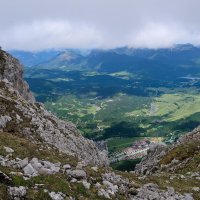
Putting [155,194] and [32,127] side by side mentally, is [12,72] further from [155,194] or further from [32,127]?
[155,194]

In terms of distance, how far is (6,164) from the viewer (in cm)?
3553

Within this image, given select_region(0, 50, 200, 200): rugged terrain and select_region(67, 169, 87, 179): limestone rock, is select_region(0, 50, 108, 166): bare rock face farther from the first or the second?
select_region(67, 169, 87, 179): limestone rock

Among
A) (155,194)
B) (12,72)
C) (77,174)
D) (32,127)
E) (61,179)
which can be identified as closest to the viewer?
(61,179)

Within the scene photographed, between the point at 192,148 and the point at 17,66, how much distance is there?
52.5 m

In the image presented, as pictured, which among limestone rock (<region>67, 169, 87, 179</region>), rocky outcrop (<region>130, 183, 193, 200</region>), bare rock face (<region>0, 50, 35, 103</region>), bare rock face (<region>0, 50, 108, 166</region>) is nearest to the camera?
limestone rock (<region>67, 169, 87, 179</region>)

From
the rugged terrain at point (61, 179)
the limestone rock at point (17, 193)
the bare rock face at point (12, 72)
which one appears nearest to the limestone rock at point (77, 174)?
the rugged terrain at point (61, 179)

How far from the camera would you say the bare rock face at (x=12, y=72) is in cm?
9856

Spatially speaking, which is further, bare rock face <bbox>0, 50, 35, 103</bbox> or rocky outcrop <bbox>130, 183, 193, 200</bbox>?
bare rock face <bbox>0, 50, 35, 103</bbox>

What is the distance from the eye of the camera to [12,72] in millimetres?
102500

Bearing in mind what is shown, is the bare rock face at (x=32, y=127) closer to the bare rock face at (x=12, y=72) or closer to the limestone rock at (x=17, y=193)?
the bare rock face at (x=12, y=72)

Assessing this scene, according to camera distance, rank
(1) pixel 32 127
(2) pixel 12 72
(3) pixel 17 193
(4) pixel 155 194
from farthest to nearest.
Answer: (2) pixel 12 72 < (1) pixel 32 127 < (4) pixel 155 194 < (3) pixel 17 193

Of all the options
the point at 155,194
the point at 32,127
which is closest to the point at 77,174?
the point at 155,194

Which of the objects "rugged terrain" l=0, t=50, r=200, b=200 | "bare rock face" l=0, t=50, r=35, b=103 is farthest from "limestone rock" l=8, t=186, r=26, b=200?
"bare rock face" l=0, t=50, r=35, b=103

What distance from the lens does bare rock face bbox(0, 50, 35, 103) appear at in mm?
98562
